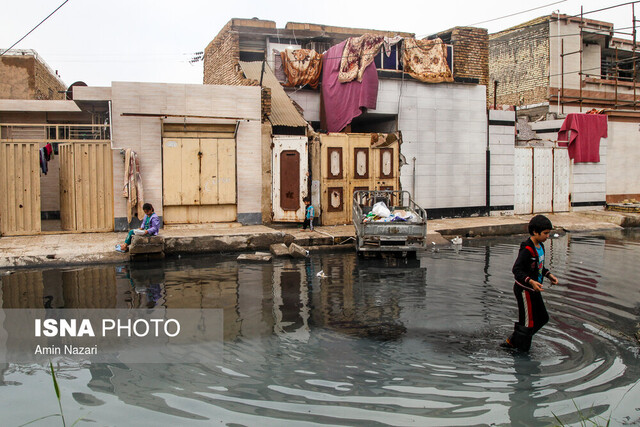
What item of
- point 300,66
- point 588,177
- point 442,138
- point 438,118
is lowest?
point 588,177

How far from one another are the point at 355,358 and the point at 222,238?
26.8ft

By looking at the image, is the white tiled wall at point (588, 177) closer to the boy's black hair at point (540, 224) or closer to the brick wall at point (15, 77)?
the boy's black hair at point (540, 224)

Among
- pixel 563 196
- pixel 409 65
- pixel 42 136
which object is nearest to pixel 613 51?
pixel 563 196

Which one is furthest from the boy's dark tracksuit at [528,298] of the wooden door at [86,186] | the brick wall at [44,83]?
the brick wall at [44,83]

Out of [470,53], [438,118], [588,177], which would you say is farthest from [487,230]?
[588,177]

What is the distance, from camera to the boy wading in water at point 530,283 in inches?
220

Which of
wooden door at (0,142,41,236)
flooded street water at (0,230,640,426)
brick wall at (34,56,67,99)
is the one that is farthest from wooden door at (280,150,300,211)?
brick wall at (34,56,67,99)

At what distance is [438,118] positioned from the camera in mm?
17781

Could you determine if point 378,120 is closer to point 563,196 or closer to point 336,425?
point 563,196

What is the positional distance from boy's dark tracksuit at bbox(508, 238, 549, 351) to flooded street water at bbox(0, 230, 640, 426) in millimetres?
281

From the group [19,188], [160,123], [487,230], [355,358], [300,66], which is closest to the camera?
[355,358]

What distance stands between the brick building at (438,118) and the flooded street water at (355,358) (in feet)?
25.1

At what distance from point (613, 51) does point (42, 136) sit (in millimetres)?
27406

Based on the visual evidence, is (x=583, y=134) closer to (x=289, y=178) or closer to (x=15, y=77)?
(x=289, y=178)
